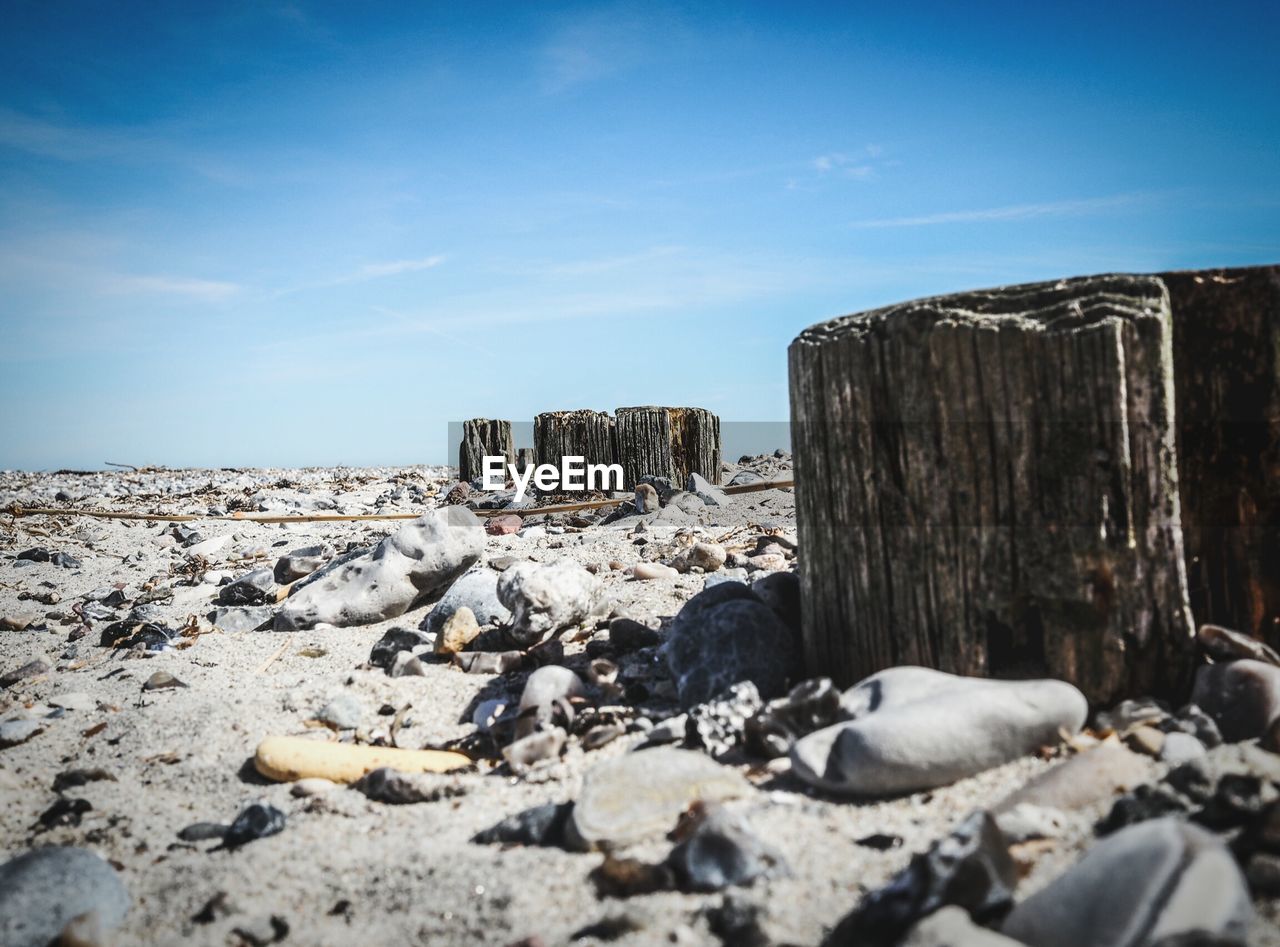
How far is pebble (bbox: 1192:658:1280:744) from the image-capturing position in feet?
6.44

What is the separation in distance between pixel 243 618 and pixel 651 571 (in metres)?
2.13

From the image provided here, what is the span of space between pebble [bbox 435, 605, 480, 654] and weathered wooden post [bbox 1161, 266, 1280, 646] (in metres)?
2.56

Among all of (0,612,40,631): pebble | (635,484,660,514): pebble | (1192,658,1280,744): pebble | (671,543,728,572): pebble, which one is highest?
(635,484,660,514): pebble

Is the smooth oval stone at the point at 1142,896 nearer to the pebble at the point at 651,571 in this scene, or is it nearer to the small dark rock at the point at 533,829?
the small dark rock at the point at 533,829

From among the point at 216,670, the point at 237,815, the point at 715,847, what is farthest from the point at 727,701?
the point at 216,670

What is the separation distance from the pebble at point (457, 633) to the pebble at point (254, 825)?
1.24 m

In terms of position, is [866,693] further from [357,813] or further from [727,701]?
[357,813]

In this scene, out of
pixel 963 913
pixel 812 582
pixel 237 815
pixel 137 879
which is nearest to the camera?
pixel 963 913

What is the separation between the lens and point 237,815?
2.27 m

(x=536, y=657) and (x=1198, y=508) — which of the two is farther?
(x=536, y=657)

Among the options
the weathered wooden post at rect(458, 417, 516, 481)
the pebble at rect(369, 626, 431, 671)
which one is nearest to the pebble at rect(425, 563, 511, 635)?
the pebble at rect(369, 626, 431, 671)

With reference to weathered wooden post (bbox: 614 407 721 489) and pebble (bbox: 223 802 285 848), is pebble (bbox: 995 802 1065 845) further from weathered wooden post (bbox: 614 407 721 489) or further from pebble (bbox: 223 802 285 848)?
weathered wooden post (bbox: 614 407 721 489)

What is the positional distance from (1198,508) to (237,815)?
282 cm

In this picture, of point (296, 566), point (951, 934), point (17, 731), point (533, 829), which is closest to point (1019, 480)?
point (951, 934)
